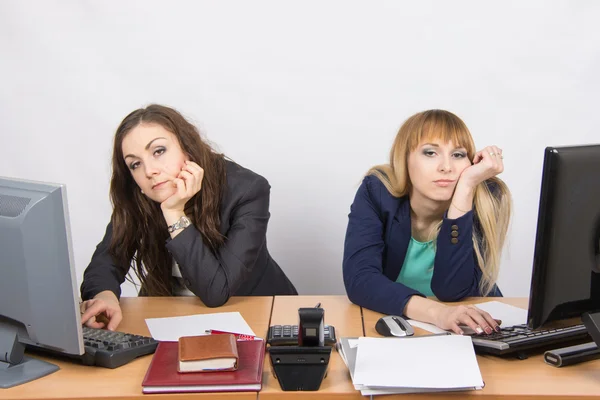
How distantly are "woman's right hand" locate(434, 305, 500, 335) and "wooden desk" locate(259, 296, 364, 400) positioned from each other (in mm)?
208

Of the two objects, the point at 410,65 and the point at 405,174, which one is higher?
the point at 410,65

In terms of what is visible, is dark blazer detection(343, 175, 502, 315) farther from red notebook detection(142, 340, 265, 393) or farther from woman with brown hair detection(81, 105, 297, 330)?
red notebook detection(142, 340, 265, 393)

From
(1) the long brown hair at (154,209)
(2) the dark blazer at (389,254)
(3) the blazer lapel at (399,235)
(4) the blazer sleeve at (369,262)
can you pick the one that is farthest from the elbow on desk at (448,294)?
(1) the long brown hair at (154,209)

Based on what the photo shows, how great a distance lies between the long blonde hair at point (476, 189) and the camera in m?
2.11

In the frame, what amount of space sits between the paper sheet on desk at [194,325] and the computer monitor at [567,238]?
28.0 inches

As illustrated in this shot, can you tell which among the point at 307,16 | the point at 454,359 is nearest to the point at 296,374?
the point at 454,359

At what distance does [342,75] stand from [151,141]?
1.42 metres

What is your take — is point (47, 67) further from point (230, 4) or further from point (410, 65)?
point (410, 65)

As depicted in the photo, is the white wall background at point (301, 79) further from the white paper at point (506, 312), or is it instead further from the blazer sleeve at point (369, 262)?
the white paper at point (506, 312)

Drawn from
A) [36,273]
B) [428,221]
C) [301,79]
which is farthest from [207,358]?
[301,79]

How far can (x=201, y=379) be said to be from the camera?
1373mm

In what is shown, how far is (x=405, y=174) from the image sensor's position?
2.20 metres

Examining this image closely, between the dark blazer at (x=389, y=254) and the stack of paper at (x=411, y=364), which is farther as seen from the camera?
the dark blazer at (x=389, y=254)

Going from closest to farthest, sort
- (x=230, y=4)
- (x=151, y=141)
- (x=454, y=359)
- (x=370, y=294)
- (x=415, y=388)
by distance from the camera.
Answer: (x=415, y=388) → (x=454, y=359) → (x=370, y=294) → (x=151, y=141) → (x=230, y=4)
